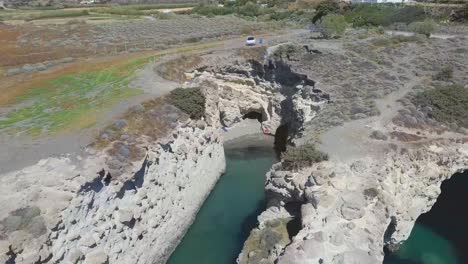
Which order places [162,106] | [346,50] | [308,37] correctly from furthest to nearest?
[308,37] → [346,50] → [162,106]

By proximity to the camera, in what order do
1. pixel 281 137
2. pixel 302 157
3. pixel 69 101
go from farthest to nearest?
pixel 281 137
pixel 69 101
pixel 302 157

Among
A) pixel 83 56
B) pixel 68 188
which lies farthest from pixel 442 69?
pixel 83 56

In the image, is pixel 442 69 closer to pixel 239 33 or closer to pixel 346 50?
pixel 346 50

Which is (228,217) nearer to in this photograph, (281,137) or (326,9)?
(281,137)

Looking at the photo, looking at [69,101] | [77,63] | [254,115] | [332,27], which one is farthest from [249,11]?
[69,101]

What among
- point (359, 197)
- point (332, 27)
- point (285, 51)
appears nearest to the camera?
point (359, 197)

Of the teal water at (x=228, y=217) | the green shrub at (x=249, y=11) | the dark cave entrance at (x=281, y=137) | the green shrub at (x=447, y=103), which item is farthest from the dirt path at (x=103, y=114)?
the green shrub at (x=249, y=11)
